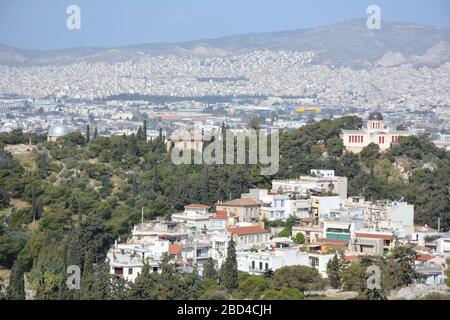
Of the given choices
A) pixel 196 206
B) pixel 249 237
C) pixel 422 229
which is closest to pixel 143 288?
pixel 249 237

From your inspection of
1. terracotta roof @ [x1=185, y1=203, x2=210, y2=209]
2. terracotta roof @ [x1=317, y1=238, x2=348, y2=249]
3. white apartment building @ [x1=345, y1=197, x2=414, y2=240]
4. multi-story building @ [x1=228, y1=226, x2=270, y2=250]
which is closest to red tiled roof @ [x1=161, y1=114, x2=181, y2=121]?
terracotta roof @ [x1=185, y1=203, x2=210, y2=209]

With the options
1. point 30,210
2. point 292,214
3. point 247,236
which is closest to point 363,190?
point 292,214

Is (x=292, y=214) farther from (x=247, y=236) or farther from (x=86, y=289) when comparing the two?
(x=86, y=289)

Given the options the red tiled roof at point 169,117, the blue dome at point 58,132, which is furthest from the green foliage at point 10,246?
the red tiled roof at point 169,117

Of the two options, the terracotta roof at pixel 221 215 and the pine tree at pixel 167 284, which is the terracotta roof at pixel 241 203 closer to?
the terracotta roof at pixel 221 215
